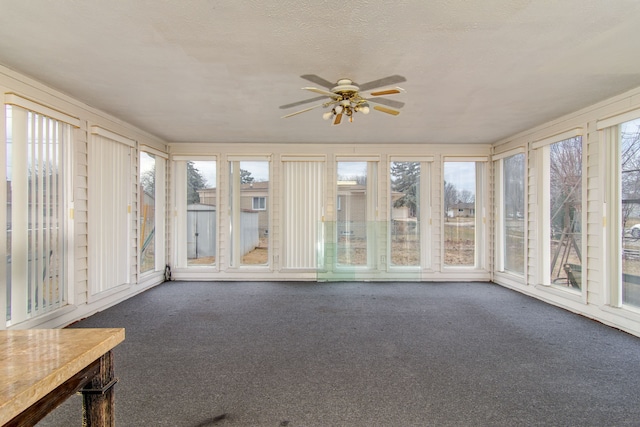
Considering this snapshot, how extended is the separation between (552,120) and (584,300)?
95.8 inches

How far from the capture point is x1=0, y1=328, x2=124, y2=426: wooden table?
0.79 metres

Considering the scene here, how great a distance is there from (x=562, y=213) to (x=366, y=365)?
12.2 ft

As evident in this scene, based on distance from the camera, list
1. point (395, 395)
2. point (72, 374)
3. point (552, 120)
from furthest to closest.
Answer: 1. point (552, 120)
2. point (395, 395)
3. point (72, 374)

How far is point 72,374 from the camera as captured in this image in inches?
36.5

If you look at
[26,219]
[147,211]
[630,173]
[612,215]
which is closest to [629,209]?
[612,215]

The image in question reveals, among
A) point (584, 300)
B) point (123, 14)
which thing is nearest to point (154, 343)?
point (123, 14)

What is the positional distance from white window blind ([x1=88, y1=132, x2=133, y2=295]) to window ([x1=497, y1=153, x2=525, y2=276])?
20.4ft

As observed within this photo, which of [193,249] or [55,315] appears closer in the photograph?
[55,315]

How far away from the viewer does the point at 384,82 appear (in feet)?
9.71

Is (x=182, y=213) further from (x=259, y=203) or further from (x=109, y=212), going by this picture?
(x=109, y=212)

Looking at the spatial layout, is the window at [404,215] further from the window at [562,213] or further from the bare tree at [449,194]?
the window at [562,213]

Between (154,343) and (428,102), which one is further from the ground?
(428,102)

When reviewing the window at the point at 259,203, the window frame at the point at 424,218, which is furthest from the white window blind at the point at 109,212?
the window frame at the point at 424,218

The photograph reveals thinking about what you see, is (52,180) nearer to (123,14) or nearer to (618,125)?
(123,14)
